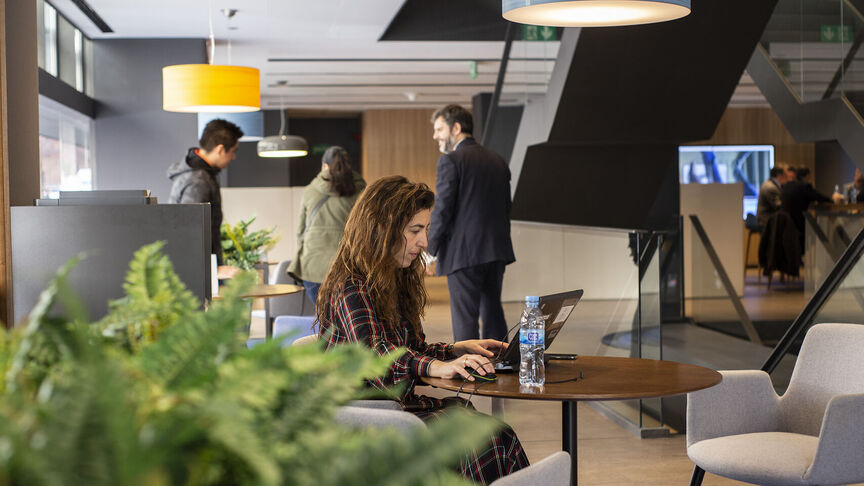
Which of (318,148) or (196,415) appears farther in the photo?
(318,148)

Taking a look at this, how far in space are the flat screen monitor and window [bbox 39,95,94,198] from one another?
35.7ft

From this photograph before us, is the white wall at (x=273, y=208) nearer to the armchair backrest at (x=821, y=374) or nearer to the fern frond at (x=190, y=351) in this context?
the armchair backrest at (x=821, y=374)

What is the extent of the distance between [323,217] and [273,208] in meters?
7.85

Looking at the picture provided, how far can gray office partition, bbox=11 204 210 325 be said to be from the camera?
260 cm

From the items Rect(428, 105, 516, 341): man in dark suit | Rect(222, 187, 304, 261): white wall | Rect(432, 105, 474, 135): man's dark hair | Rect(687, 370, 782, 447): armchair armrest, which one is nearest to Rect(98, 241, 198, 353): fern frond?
Rect(687, 370, 782, 447): armchair armrest

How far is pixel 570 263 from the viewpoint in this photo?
5.99 m

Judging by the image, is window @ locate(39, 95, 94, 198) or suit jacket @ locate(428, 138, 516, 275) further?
window @ locate(39, 95, 94, 198)

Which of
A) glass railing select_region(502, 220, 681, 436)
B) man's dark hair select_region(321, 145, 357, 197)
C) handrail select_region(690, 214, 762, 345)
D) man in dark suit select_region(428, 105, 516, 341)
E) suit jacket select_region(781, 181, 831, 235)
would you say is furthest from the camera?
suit jacket select_region(781, 181, 831, 235)

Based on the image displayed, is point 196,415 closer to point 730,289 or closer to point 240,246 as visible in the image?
point 240,246

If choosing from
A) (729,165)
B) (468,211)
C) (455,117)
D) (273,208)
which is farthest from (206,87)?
(729,165)

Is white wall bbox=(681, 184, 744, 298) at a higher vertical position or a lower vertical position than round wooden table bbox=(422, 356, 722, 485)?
higher

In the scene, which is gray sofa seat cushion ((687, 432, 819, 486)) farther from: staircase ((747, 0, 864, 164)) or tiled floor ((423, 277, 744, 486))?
staircase ((747, 0, 864, 164))

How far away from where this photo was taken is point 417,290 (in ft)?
9.30

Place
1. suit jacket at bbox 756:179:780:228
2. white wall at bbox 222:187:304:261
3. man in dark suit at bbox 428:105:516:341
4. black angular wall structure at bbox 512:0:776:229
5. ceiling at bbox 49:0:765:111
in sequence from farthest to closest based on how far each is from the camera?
1. white wall at bbox 222:187:304:261
2. suit jacket at bbox 756:179:780:228
3. ceiling at bbox 49:0:765:111
4. black angular wall structure at bbox 512:0:776:229
5. man in dark suit at bbox 428:105:516:341
